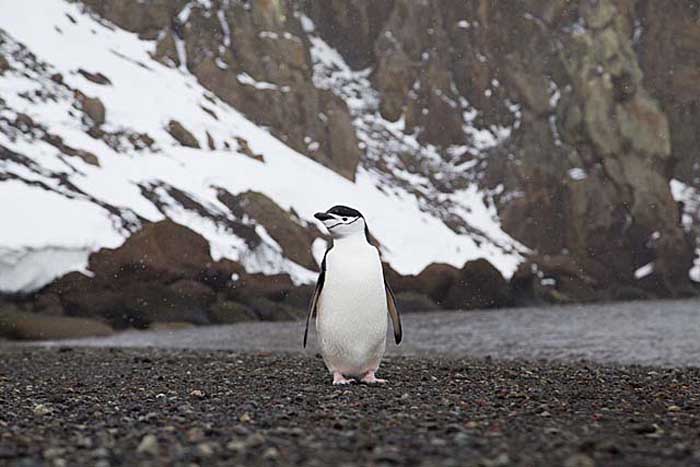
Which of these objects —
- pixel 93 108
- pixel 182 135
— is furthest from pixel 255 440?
pixel 182 135

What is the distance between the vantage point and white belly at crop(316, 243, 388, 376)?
25.0 ft

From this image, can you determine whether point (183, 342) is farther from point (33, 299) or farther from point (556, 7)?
point (556, 7)

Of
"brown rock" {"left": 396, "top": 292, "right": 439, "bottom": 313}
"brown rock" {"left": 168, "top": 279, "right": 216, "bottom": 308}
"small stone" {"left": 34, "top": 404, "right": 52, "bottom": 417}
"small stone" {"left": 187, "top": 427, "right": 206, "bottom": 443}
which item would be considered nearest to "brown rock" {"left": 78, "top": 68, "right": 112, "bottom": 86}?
"brown rock" {"left": 168, "top": 279, "right": 216, "bottom": 308}

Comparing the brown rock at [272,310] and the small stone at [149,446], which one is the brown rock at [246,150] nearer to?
the brown rock at [272,310]

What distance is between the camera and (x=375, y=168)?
70.4 meters

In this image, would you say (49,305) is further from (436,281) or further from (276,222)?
(436,281)

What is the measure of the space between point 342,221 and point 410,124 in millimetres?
74902

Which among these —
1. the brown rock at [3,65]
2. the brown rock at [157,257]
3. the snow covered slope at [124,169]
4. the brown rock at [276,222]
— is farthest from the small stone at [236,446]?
the brown rock at [3,65]

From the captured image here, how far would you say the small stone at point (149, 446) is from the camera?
397 cm

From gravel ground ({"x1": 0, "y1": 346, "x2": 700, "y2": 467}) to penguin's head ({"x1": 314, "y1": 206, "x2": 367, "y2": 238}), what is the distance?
140 cm

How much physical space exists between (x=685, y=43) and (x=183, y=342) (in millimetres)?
75429

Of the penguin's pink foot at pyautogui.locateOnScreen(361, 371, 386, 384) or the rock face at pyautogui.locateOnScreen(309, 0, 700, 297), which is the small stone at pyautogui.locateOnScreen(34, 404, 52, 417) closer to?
the penguin's pink foot at pyautogui.locateOnScreen(361, 371, 386, 384)

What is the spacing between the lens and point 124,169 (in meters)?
37.8

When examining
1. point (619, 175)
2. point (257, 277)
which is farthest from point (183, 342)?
point (619, 175)
